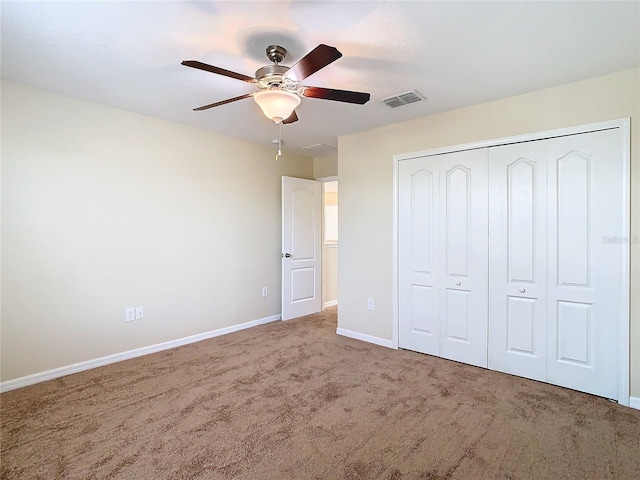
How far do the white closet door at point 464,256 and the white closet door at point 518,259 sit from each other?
0.08m

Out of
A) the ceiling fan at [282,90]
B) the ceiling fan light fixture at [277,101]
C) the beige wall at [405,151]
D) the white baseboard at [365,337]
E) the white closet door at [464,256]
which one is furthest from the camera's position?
the white baseboard at [365,337]

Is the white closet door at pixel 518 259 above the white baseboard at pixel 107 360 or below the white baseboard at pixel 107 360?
above

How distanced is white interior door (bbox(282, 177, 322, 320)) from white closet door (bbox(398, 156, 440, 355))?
69.6 inches

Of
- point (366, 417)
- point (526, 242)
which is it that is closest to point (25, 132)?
point (366, 417)

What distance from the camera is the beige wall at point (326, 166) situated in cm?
528

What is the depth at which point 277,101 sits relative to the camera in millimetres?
2150

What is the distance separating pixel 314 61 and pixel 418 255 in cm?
240

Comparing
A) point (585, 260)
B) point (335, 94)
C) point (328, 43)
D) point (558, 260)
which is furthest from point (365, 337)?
point (328, 43)

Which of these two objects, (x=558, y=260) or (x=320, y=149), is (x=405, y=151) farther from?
(x=558, y=260)

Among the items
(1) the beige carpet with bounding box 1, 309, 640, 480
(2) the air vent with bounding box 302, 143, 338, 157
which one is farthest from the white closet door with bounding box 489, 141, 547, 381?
(2) the air vent with bounding box 302, 143, 338, 157

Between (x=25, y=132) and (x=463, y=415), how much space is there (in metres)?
4.03

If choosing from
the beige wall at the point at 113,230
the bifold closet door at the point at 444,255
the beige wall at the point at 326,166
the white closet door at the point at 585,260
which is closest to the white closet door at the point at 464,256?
the bifold closet door at the point at 444,255

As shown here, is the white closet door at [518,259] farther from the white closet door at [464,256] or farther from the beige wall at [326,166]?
the beige wall at [326,166]

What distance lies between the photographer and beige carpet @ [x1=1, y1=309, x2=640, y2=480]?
1.86 metres
